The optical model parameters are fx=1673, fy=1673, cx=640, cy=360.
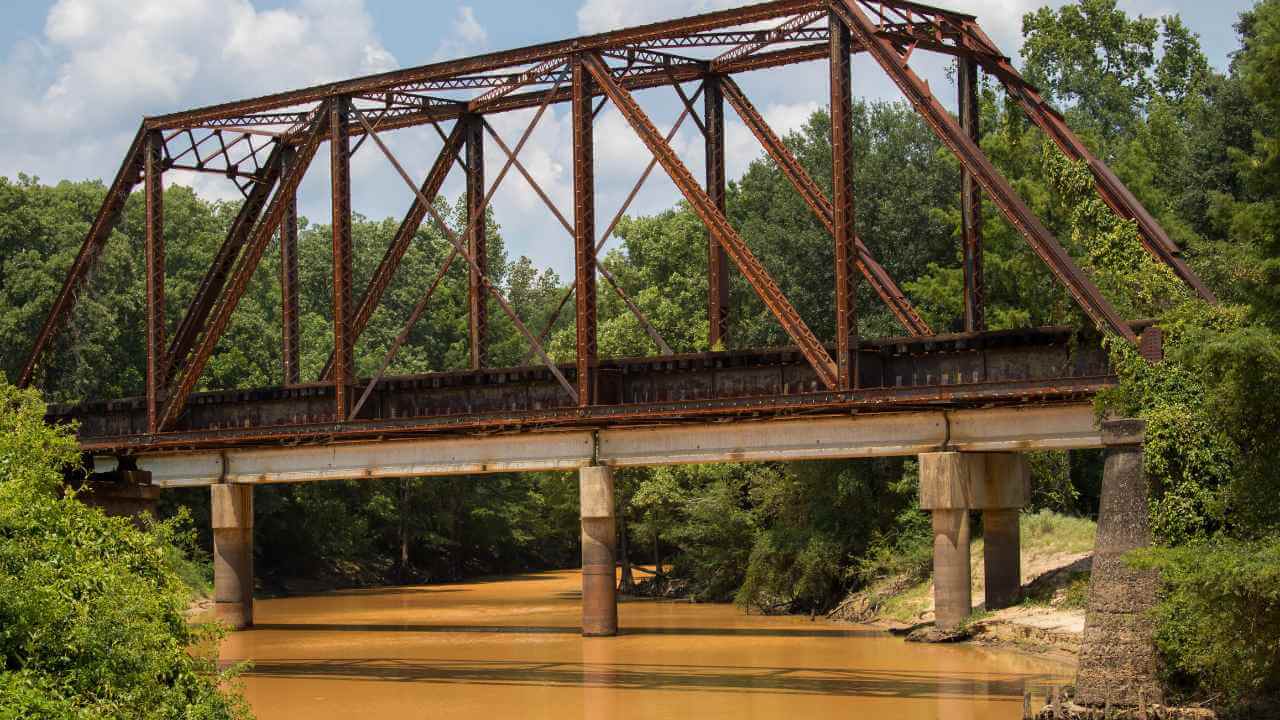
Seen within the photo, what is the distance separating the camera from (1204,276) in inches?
1229

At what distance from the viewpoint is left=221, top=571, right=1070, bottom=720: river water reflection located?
90.8 feet

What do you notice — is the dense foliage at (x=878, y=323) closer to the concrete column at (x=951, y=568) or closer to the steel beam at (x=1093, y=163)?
the steel beam at (x=1093, y=163)

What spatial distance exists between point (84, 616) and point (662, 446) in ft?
67.2

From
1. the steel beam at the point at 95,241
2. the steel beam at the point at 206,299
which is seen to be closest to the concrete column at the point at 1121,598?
the steel beam at the point at 206,299

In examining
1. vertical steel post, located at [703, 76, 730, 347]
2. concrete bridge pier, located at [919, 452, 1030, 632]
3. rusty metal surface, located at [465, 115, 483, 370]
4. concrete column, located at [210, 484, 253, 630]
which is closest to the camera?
concrete bridge pier, located at [919, 452, 1030, 632]

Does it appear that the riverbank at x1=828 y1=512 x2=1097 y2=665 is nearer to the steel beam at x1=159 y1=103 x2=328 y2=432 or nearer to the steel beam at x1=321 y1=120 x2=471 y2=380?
the steel beam at x1=321 y1=120 x2=471 y2=380

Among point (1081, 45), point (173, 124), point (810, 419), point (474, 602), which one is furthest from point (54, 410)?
point (1081, 45)

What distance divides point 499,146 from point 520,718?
17227 millimetres

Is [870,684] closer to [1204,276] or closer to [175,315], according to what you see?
[1204,276]

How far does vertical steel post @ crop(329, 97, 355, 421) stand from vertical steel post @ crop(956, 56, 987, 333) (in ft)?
48.7

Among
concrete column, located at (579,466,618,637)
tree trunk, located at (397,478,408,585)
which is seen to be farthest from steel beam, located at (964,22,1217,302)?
tree trunk, located at (397,478,408,585)

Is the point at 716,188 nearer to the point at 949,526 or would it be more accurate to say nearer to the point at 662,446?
the point at 662,446

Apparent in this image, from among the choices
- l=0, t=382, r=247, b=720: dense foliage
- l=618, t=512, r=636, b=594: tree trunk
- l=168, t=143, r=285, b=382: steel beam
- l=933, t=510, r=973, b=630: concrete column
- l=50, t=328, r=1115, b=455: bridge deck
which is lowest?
l=618, t=512, r=636, b=594: tree trunk

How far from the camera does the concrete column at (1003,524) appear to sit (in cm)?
3612
